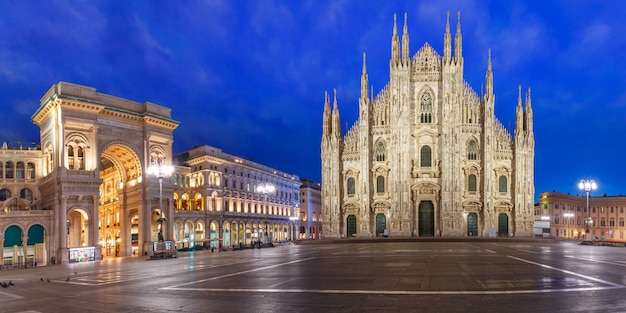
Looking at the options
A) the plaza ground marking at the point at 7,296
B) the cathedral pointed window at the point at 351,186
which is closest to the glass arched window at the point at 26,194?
the plaza ground marking at the point at 7,296

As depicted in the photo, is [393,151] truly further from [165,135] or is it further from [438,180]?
[165,135]

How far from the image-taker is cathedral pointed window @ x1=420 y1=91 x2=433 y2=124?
2864 inches

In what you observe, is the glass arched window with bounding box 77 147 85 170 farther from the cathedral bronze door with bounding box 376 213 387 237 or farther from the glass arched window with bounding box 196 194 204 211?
the cathedral bronze door with bounding box 376 213 387 237

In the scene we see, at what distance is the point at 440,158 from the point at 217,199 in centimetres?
3933

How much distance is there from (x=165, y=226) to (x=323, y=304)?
46.3 metres

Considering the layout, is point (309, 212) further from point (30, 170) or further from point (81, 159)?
point (81, 159)

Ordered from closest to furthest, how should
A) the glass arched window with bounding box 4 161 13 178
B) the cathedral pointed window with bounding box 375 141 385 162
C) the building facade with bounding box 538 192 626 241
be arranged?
the glass arched window with bounding box 4 161 13 178, the cathedral pointed window with bounding box 375 141 385 162, the building facade with bounding box 538 192 626 241

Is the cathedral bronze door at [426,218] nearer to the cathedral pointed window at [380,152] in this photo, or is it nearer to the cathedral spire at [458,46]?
the cathedral pointed window at [380,152]

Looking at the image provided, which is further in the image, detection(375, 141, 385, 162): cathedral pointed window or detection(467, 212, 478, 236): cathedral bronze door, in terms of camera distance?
detection(375, 141, 385, 162): cathedral pointed window

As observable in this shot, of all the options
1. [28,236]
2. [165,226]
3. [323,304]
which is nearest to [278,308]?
[323,304]

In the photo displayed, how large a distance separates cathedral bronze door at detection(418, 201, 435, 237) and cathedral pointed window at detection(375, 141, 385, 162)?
890 centimetres

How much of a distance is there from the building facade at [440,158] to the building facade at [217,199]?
17871 millimetres

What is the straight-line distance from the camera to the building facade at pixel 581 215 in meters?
110

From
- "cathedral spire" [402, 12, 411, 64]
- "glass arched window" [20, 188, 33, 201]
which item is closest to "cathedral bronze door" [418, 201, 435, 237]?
"cathedral spire" [402, 12, 411, 64]
